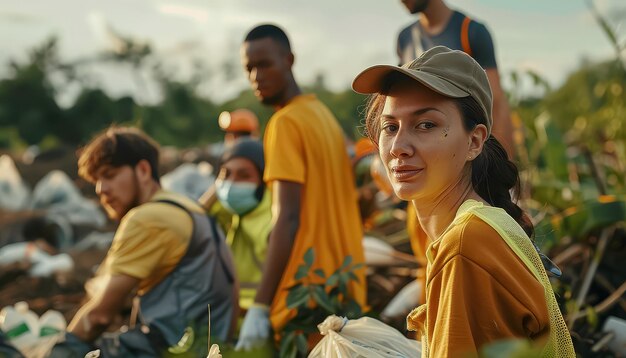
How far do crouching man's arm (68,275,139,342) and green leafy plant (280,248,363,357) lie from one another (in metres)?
0.53

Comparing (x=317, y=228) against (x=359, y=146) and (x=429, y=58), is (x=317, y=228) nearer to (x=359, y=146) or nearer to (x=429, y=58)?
(x=359, y=146)

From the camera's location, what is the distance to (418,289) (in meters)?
3.86

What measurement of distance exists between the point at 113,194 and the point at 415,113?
5.45 ft

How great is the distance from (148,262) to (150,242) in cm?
6

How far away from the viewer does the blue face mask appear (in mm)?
3740

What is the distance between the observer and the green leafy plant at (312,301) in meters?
2.84

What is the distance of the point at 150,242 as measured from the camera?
9.38ft

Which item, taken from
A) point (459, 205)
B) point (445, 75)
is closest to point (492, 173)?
point (459, 205)

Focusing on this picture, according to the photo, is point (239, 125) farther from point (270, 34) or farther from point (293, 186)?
point (293, 186)

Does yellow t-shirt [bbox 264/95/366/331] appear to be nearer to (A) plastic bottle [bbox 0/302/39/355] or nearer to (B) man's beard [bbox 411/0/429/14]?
(B) man's beard [bbox 411/0/429/14]

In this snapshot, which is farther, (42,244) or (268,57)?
(42,244)

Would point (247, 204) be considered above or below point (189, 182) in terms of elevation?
above

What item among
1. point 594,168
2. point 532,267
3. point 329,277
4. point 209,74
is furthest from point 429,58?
point 209,74

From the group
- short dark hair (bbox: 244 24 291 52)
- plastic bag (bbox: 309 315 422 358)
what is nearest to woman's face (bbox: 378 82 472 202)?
plastic bag (bbox: 309 315 422 358)
